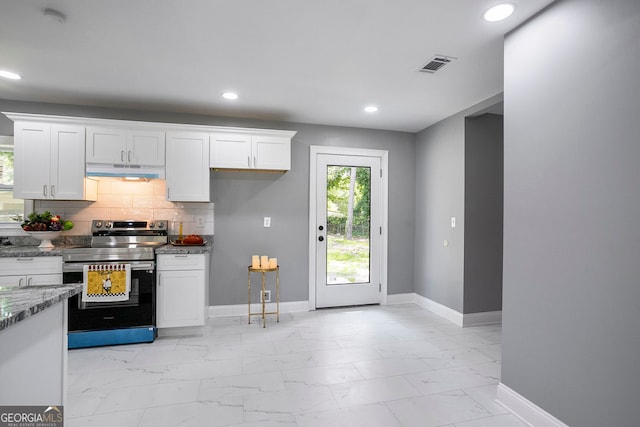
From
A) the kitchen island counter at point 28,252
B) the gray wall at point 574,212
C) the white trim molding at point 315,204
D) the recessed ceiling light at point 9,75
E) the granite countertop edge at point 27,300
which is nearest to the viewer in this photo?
the granite countertop edge at point 27,300

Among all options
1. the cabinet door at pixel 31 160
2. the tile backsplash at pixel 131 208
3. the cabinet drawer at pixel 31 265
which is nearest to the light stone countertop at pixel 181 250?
the tile backsplash at pixel 131 208

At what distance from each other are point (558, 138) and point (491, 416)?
1.77 meters

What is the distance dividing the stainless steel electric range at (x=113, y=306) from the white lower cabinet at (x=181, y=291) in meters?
0.08

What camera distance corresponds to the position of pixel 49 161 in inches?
128

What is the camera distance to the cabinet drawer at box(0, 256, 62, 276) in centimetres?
296

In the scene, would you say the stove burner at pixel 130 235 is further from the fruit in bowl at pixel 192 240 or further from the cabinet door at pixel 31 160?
the cabinet door at pixel 31 160

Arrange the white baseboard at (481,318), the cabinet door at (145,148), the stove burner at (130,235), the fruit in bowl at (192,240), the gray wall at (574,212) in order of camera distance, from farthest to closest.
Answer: the white baseboard at (481,318)
the fruit in bowl at (192,240)
the stove burner at (130,235)
the cabinet door at (145,148)
the gray wall at (574,212)

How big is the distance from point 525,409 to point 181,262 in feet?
10.2

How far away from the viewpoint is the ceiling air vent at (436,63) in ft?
8.21

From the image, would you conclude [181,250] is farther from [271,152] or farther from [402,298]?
[402,298]

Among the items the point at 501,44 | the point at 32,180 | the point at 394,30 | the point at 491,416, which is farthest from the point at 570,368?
the point at 32,180

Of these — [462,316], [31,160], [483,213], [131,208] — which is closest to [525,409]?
[462,316]

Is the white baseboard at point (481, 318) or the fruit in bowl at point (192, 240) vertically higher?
the fruit in bowl at point (192, 240)

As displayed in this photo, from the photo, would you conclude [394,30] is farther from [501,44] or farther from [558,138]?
[558,138]
